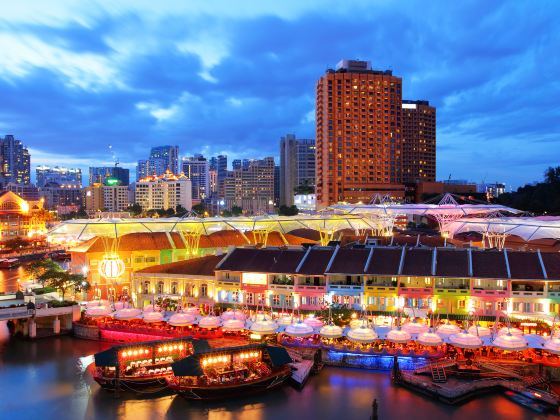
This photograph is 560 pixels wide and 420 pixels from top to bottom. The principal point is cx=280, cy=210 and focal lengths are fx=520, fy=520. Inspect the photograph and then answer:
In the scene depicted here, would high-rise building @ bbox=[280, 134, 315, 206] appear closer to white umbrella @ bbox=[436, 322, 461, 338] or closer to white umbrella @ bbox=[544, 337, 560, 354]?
white umbrella @ bbox=[436, 322, 461, 338]

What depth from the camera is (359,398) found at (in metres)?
25.0

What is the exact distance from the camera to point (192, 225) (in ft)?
180

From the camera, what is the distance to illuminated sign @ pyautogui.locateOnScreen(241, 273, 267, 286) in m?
34.6

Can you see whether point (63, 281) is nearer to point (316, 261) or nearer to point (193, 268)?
point (193, 268)

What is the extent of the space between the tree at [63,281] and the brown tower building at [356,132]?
85.7 metres

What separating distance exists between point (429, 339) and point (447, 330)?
1828 millimetres

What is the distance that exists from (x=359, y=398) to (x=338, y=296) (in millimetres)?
8922

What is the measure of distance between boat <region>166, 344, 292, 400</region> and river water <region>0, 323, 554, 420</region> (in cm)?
50

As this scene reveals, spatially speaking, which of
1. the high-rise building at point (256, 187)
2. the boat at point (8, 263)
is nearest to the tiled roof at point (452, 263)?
the boat at point (8, 263)

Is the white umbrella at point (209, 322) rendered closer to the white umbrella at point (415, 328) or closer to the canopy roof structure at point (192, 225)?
the white umbrella at point (415, 328)

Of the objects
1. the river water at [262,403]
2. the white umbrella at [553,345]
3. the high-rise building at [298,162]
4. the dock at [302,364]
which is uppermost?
the high-rise building at [298,162]

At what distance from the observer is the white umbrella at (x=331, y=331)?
95.0 ft

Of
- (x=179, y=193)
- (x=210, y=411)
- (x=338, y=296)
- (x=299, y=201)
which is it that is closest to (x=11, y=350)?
(x=210, y=411)

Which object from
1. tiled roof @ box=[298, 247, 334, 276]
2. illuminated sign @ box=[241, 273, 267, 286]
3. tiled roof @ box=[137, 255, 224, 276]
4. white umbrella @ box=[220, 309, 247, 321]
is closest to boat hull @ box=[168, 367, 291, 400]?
white umbrella @ box=[220, 309, 247, 321]
